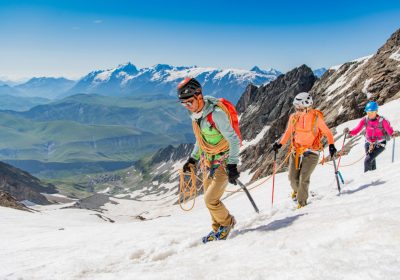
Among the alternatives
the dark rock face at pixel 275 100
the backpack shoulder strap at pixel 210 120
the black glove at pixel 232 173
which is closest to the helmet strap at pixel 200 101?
the backpack shoulder strap at pixel 210 120

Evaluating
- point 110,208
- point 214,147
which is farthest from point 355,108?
point 110,208

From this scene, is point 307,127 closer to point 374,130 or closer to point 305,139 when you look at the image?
point 305,139

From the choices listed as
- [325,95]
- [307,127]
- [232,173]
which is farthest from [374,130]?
[325,95]

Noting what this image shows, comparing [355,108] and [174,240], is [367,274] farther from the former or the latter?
[355,108]

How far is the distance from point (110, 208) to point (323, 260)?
19652 centimetres

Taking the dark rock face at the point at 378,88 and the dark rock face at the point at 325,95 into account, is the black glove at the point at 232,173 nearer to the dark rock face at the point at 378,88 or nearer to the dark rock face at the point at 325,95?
the dark rock face at the point at 378,88

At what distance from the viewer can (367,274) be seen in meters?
4.19

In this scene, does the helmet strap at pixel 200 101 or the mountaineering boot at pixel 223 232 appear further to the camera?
the mountaineering boot at pixel 223 232

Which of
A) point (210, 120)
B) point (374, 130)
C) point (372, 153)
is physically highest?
point (210, 120)

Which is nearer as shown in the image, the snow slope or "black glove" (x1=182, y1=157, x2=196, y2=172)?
the snow slope

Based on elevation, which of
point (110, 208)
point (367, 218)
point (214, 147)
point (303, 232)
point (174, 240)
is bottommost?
point (110, 208)

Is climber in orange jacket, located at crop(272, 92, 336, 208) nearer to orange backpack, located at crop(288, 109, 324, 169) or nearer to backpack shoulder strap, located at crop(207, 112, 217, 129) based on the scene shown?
orange backpack, located at crop(288, 109, 324, 169)

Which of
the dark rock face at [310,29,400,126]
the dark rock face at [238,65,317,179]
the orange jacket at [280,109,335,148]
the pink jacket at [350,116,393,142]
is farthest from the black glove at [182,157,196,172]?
the dark rock face at [238,65,317,179]

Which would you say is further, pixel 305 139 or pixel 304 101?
pixel 305 139
